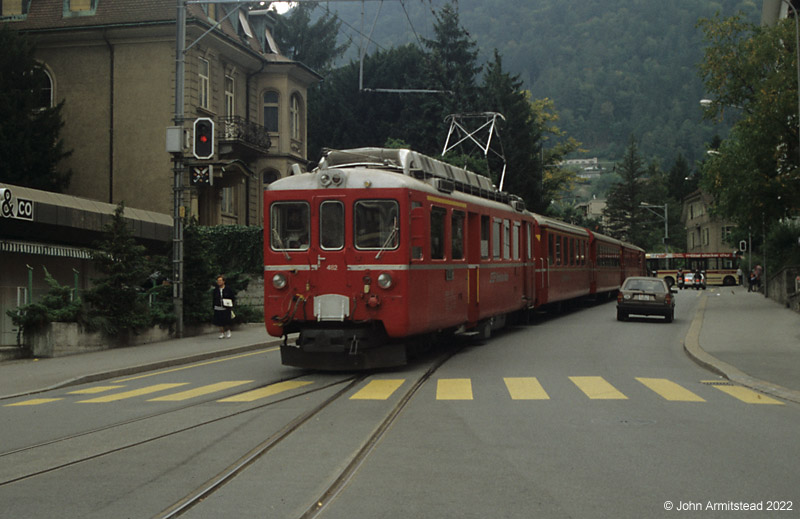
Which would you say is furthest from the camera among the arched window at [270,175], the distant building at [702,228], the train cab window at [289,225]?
the distant building at [702,228]

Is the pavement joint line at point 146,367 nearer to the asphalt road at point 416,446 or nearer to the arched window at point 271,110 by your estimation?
the asphalt road at point 416,446

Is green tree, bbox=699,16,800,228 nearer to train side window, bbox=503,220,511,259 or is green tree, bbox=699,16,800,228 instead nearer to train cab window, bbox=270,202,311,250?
train side window, bbox=503,220,511,259

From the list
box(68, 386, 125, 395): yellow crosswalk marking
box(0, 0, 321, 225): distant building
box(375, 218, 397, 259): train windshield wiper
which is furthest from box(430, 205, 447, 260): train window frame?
box(0, 0, 321, 225): distant building

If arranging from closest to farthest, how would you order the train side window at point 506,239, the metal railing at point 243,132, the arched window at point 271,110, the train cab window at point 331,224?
the train cab window at point 331,224 < the train side window at point 506,239 < the metal railing at point 243,132 < the arched window at point 271,110

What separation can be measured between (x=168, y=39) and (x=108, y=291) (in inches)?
729

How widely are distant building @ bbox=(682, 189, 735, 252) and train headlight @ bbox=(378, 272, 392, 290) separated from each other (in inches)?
3508

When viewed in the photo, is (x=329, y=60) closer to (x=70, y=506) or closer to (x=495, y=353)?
(x=495, y=353)

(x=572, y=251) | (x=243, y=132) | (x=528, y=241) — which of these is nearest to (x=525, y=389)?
(x=528, y=241)

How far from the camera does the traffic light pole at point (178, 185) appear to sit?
21828mm

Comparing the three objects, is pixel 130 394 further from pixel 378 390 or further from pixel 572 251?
pixel 572 251


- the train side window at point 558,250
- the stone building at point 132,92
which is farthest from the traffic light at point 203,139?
the stone building at point 132,92

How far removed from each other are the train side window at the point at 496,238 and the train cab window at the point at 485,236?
1.80 feet

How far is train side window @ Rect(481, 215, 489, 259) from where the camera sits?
19.1 meters

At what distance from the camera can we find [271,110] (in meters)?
43.2
